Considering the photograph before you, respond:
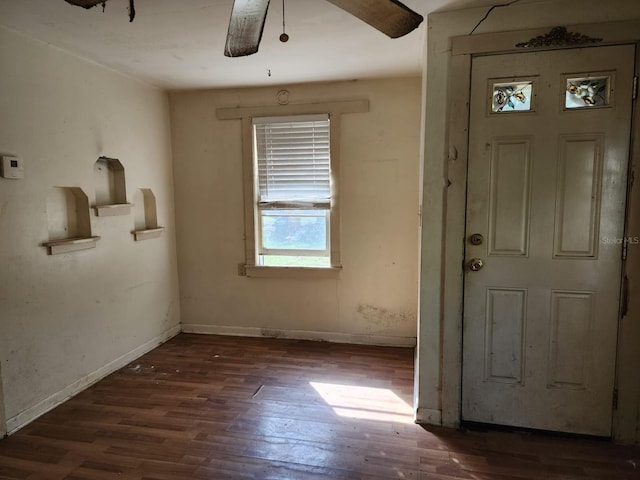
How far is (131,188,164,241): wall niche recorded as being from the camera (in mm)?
3516

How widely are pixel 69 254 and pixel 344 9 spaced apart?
2.48 meters

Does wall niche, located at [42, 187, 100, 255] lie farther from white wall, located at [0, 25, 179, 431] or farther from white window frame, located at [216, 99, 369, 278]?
white window frame, located at [216, 99, 369, 278]

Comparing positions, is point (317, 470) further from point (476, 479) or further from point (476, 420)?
point (476, 420)

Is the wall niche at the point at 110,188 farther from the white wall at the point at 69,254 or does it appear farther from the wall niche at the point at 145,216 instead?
the wall niche at the point at 145,216

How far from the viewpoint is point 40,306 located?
254 centimetres

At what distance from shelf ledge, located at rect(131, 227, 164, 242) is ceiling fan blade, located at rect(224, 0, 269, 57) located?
2.23 m

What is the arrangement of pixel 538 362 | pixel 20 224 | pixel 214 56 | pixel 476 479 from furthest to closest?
pixel 214 56 < pixel 20 224 < pixel 538 362 < pixel 476 479

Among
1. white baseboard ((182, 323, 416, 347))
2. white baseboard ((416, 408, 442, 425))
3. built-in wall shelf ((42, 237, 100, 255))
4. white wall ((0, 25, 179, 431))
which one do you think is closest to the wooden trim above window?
white wall ((0, 25, 179, 431))

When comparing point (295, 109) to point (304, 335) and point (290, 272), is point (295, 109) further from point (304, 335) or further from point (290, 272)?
point (304, 335)

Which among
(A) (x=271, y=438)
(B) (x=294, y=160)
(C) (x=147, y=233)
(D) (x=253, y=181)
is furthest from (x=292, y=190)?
(A) (x=271, y=438)

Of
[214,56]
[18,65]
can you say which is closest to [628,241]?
[214,56]

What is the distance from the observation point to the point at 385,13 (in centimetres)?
148

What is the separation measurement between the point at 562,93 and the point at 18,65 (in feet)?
10.6

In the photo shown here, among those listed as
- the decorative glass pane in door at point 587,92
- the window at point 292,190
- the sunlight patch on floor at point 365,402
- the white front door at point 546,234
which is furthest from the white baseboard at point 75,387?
the decorative glass pane in door at point 587,92
